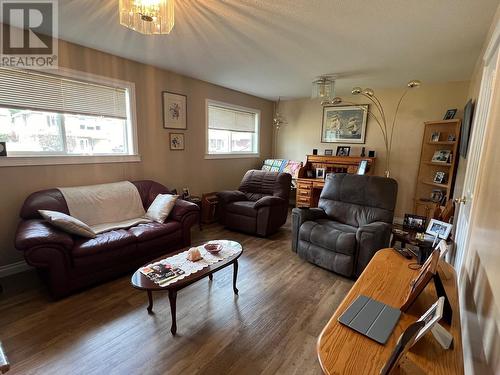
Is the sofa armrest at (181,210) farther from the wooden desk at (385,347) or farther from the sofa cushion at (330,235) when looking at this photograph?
the wooden desk at (385,347)

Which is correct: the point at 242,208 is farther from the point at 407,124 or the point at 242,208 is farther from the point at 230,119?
the point at 407,124

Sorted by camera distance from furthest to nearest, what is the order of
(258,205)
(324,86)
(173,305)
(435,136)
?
(435,136) → (324,86) → (258,205) → (173,305)

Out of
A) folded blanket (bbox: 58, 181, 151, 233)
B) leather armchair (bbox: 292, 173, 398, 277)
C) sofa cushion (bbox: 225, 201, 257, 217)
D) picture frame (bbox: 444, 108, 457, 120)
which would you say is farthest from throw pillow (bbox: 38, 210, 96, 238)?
picture frame (bbox: 444, 108, 457, 120)

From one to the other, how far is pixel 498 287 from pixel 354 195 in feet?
7.75

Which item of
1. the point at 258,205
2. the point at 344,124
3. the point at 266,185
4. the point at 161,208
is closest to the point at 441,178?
the point at 344,124

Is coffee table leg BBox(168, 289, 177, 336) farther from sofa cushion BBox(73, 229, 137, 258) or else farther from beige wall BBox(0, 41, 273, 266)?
beige wall BBox(0, 41, 273, 266)

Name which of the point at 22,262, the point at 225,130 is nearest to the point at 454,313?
the point at 22,262

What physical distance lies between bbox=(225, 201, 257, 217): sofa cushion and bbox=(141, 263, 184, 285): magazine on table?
1.89m

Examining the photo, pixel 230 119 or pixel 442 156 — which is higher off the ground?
pixel 230 119

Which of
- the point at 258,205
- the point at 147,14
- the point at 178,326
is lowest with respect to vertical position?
the point at 178,326

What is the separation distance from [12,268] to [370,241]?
3640 mm

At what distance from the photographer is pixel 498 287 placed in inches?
31.4

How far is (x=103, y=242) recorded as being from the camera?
234cm

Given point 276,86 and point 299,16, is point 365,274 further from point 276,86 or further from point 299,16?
point 276,86
